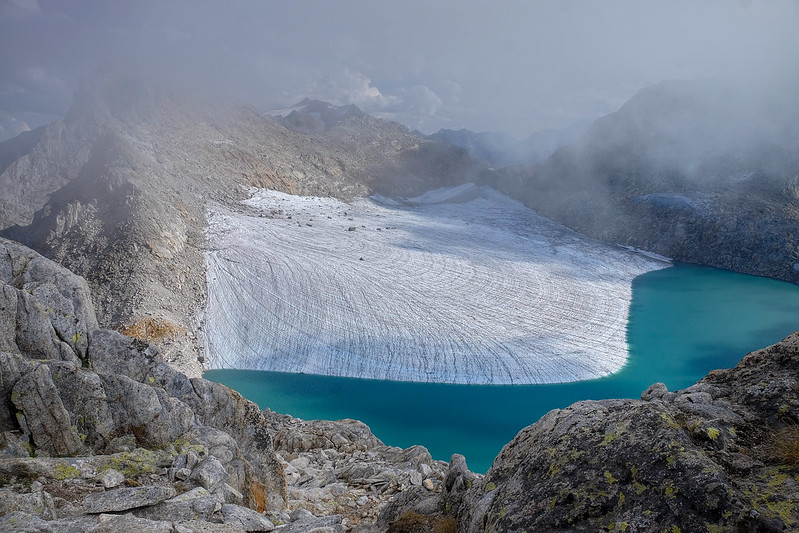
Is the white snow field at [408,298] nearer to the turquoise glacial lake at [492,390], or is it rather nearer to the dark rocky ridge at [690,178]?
the turquoise glacial lake at [492,390]

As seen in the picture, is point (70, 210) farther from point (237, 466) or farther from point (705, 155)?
point (705, 155)

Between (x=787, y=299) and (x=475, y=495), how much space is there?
1801 inches

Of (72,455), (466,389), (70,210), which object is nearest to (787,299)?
(466,389)

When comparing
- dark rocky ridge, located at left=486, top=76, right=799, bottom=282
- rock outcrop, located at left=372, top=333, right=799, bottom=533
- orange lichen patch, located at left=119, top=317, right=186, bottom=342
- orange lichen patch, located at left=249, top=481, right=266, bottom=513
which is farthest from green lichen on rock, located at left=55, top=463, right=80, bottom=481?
dark rocky ridge, located at left=486, top=76, right=799, bottom=282

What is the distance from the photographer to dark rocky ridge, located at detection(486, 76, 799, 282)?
4666cm

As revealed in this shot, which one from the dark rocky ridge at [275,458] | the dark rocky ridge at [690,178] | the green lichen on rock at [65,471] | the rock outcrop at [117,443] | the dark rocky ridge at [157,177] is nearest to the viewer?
the dark rocky ridge at [275,458]

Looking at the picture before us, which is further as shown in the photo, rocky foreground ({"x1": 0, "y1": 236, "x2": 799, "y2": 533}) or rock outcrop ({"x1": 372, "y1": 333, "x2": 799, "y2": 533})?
rocky foreground ({"x1": 0, "y1": 236, "x2": 799, "y2": 533})

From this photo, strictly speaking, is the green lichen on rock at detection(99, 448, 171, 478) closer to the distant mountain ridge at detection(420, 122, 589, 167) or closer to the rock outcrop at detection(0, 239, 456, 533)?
the rock outcrop at detection(0, 239, 456, 533)

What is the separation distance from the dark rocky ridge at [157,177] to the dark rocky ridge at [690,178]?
1790 cm

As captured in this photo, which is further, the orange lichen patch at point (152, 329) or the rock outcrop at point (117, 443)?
the orange lichen patch at point (152, 329)

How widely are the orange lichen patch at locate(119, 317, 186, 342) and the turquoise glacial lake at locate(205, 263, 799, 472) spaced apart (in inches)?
121

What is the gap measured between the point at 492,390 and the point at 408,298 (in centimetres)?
976

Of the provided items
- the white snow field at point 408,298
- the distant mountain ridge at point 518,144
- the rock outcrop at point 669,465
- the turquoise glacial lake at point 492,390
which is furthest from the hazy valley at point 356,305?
the distant mountain ridge at point 518,144

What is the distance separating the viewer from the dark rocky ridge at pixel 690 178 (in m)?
46.7
